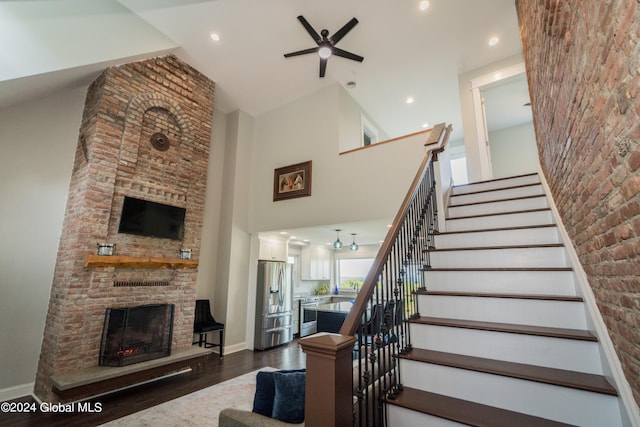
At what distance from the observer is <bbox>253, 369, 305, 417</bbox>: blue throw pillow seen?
1972 mm

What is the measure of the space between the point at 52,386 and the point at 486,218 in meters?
5.26

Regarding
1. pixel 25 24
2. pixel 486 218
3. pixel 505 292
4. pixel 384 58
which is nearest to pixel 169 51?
pixel 25 24

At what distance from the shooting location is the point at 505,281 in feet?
7.88

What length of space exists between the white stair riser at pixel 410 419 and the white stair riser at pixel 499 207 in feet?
8.11

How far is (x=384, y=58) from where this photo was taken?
5.53 m

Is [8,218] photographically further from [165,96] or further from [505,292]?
[505,292]

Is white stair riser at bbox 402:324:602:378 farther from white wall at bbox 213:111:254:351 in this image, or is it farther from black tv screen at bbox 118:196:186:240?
white wall at bbox 213:111:254:351

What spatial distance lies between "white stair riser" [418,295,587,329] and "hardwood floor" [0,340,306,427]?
335 cm

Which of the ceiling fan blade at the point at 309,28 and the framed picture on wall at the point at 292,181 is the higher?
the ceiling fan blade at the point at 309,28

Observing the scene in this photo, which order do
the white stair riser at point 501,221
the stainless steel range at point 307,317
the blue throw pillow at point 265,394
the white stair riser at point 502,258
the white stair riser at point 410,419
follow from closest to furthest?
the white stair riser at point 410,419 < the blue throw pillow at point 265,394 < the white stair riser at point 502,258 < the white stair riser at point 501,221 < the stainless steel range at point 307,317

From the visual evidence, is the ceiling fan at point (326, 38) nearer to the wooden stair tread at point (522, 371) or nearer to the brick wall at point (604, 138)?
the brick wall at point (604, 138)

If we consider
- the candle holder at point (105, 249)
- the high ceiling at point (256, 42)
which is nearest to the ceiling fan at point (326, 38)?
the high ceiling at point (256, 42)

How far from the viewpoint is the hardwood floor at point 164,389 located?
312 centimetres

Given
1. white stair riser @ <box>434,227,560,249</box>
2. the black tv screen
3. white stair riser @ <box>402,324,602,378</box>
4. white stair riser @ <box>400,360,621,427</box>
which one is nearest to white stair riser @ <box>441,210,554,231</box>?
white stair riser @ <box>434,227,560,249</box>
